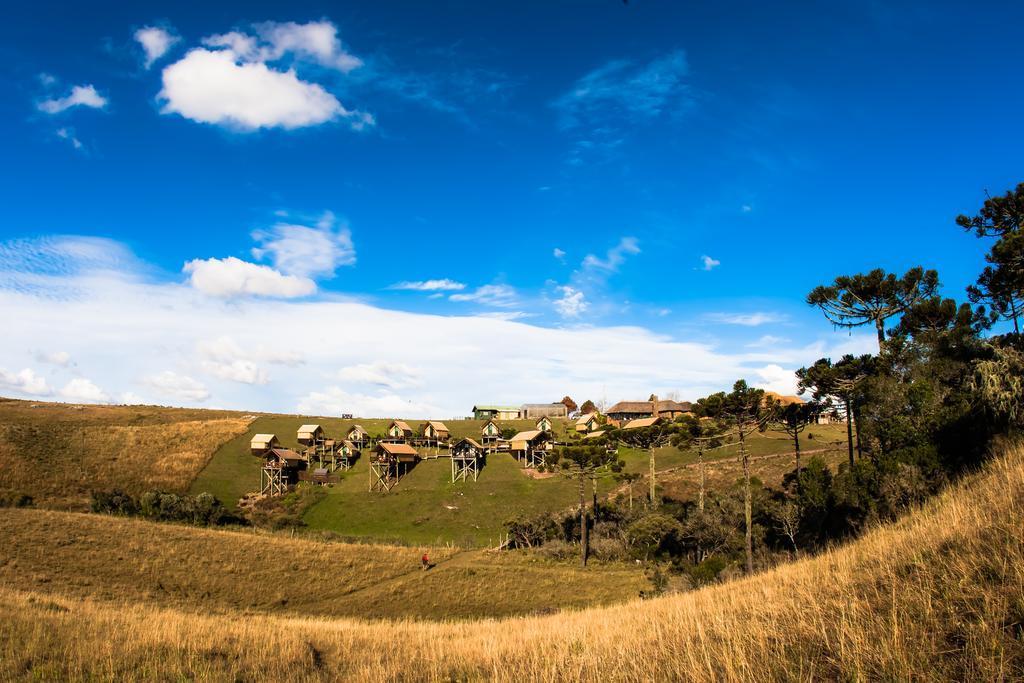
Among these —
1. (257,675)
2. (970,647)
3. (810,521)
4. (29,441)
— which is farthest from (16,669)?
(29,441)

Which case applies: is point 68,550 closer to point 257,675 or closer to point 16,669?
point 16,669

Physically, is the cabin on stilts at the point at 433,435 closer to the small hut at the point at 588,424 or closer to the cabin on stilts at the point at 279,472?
the cabin on stilts at the point at 279,472

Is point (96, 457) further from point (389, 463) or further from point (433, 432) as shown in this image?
point (433, 432)

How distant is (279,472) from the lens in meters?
67.6

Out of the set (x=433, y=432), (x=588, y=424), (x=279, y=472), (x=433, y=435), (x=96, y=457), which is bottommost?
(x=279, y=472)

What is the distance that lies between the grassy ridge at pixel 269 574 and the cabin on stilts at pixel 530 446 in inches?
1253

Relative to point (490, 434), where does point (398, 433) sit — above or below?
above

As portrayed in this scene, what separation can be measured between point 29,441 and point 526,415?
96872 millimetres

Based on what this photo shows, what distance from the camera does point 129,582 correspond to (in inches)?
1276

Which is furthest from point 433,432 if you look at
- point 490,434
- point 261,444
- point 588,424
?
point 588,424

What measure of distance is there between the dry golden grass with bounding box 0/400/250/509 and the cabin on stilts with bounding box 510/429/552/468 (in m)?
43.3

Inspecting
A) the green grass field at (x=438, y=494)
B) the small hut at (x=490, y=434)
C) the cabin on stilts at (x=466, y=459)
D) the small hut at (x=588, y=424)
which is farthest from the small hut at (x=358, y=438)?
the small hut at (x=588, y=424)

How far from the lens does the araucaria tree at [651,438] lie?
5434 centimetres

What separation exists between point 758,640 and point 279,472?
229ft
